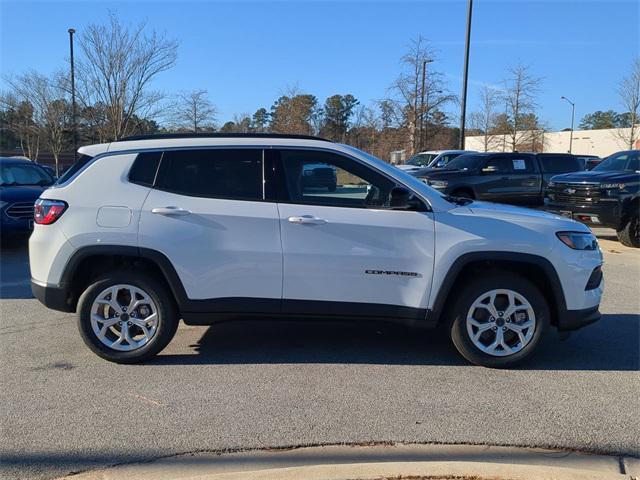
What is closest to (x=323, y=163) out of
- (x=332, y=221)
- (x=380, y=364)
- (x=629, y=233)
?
(x=332, y=221)

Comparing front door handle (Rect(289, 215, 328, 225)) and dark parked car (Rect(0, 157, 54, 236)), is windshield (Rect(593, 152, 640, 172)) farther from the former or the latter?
dark parked car (Rect(0, 157, 54, 236))

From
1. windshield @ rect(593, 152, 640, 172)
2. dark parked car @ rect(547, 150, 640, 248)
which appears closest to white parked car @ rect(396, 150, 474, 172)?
windshield @ rect(593, 152, 640, 172)

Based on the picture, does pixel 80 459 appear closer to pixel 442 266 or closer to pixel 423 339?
pixel 442 266

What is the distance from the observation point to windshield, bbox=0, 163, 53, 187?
11102mm

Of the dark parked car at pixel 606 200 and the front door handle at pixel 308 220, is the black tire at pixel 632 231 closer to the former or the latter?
the dark parked car at pixel 606 200

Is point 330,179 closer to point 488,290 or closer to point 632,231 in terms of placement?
point 488,290

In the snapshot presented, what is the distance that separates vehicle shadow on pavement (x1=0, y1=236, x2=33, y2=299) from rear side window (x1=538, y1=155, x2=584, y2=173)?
12.5m

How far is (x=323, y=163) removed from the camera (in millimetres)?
4801

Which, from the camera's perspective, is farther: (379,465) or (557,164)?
(557,164)

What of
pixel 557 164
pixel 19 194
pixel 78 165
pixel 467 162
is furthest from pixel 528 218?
pixel 557 164

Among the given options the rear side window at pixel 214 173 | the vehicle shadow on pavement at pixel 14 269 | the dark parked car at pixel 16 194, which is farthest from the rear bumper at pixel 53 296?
the dark parked car at pixel 16 194

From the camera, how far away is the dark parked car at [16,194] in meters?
10.1

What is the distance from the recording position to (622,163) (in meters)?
12.5

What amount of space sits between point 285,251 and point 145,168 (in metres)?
1.37
